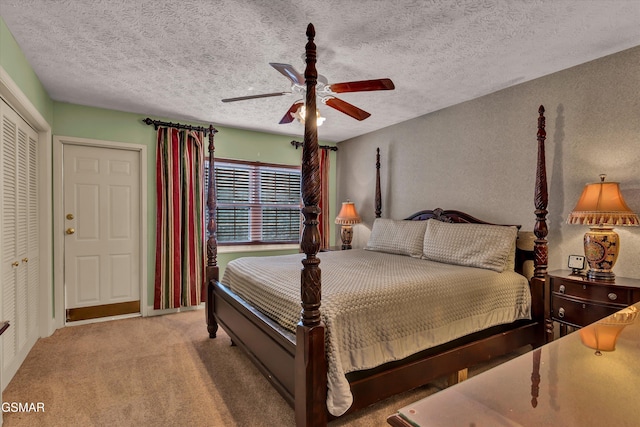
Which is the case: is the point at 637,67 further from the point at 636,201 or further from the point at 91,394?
the point at 91,394

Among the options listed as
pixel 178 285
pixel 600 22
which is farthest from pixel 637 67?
pixel 178 285

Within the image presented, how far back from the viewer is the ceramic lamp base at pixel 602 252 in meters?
2.28

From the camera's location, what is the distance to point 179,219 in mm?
4043

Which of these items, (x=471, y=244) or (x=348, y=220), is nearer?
(x=471, y=244)

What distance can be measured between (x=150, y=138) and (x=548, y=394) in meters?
4.36

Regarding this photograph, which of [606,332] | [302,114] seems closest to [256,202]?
[302,114]

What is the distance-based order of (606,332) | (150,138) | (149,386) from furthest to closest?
(150,138), (149,386), (606,332)

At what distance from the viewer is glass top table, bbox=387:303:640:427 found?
549 mm

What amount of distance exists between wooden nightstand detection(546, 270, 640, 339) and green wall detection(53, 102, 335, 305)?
3.39m

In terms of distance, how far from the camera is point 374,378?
189 centimetres

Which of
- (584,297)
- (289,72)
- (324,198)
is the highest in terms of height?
(289,72)

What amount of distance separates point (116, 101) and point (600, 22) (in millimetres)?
4169

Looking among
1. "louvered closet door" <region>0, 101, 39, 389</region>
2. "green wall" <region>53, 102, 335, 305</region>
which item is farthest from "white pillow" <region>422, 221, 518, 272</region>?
"louvered closet door" <region>0, 101, 39, 389</region>

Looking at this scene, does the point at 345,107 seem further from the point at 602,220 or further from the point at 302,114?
the point at 602,220
